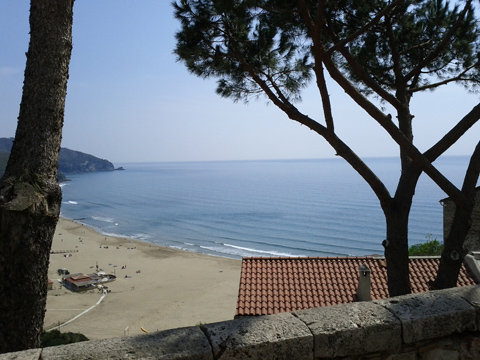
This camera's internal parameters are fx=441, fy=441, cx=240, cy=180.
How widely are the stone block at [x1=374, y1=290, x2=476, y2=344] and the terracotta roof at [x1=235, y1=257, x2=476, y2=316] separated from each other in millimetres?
7709

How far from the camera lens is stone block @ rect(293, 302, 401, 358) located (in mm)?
2207

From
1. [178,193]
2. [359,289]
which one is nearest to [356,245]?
[359,289]

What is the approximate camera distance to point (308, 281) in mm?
11312

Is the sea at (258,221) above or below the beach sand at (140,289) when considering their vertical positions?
above

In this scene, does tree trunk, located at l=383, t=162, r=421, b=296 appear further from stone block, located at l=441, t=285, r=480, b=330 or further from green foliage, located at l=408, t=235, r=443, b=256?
green foliage, located at l=408, t=235, r=443, b=256

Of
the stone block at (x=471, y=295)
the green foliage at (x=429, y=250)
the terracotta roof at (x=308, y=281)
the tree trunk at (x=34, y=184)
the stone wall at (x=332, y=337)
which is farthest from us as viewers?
the green foliage at (x=429, y=250)

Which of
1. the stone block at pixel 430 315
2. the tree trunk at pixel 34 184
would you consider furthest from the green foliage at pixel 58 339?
the stone block at pixel 430 315

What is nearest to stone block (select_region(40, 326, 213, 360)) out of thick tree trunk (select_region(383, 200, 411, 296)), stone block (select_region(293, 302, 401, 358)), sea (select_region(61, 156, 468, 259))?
stone block (select_region(293, 302, 401, 358))

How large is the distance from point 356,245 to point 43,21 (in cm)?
3691

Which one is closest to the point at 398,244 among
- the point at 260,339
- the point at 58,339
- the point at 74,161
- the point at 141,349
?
the point at 260,339

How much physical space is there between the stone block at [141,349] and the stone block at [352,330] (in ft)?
1.91

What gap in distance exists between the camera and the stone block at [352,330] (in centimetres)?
221

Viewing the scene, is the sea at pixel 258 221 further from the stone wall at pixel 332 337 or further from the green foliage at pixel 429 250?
the stone wall at pixel 332 337

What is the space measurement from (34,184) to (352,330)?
251cm
